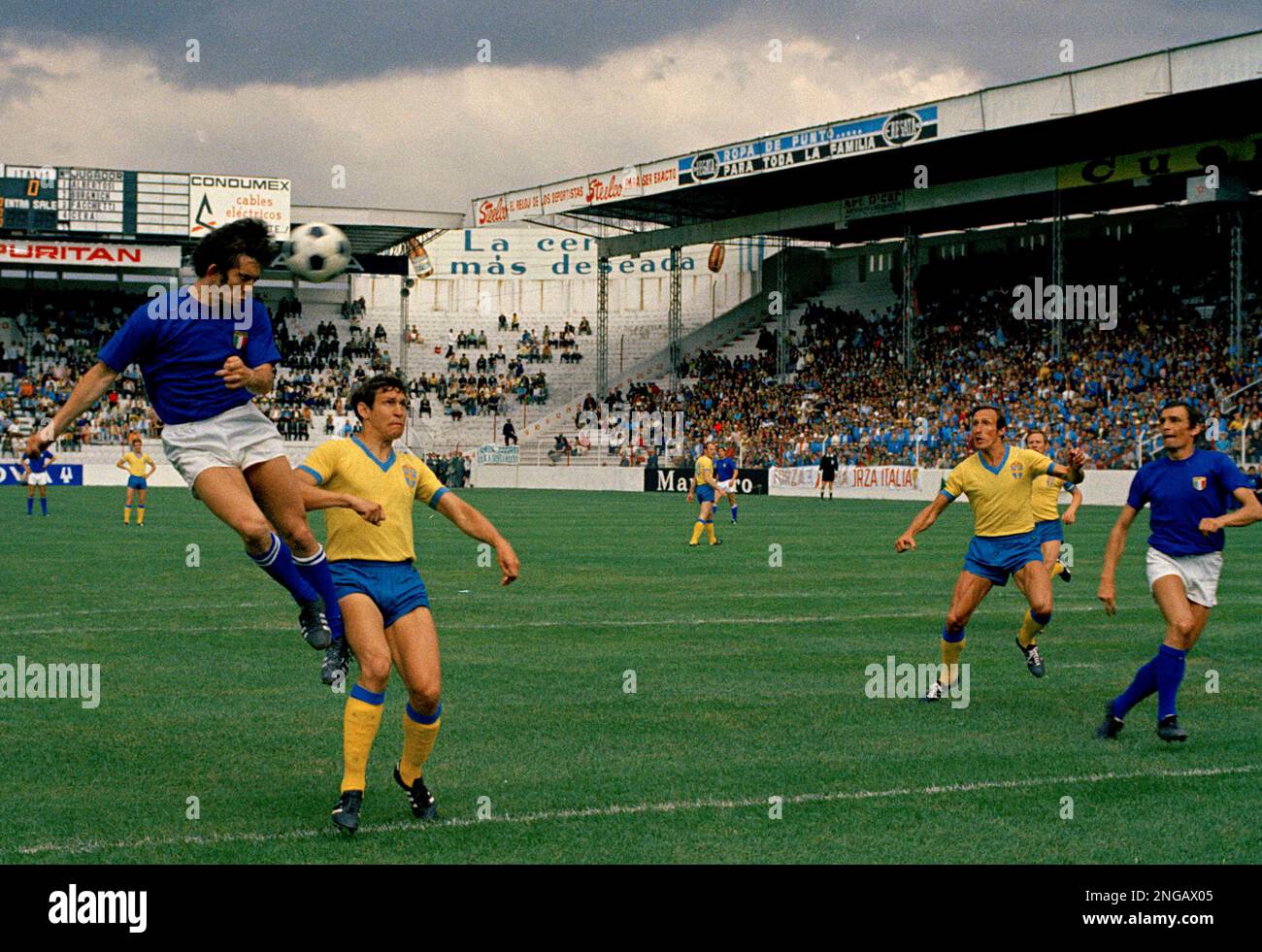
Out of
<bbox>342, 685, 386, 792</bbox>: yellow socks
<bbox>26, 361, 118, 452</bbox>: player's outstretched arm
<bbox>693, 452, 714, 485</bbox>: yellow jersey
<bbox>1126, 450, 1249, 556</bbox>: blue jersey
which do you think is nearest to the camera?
<bbox>342, 685, 386, 792</bbox>: yellow socks

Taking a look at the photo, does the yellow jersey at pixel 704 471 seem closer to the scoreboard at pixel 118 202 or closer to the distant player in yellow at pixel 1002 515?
the distant player in yellow at pixel 1002 515

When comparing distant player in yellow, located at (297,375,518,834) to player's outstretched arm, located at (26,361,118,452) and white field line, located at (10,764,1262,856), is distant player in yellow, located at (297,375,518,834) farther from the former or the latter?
player's outstretched arm, located at (26,361,118,452)

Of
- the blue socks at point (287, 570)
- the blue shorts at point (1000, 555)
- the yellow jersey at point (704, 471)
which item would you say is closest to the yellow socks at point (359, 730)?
the blue socks at point (287, 570)

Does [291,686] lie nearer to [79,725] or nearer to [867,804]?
[79,725]

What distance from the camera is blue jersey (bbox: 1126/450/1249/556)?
9.14 meters

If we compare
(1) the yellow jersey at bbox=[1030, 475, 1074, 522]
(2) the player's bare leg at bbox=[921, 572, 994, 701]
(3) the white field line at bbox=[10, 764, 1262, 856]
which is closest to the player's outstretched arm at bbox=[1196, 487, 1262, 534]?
(3) the white field line at bbox=[10, 764, 1262, 856]

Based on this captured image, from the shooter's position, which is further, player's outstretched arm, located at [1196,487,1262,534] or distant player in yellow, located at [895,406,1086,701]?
distant player in yellow, located at [895,406,1086,701]

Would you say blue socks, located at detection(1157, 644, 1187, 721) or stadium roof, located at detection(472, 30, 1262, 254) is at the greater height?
stadium roof, located at detection(472, 30, 1262, 254)

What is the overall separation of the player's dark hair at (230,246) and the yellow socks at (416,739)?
2.69 meters

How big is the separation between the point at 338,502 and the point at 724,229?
5370cm

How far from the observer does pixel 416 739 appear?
22.6 feet

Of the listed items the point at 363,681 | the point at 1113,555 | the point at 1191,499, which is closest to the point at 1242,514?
the point at 1191,499

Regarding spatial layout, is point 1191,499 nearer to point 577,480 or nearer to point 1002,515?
point 1002,515

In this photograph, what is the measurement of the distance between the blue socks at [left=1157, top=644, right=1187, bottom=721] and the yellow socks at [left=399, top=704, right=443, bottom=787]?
4663mm
